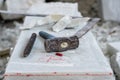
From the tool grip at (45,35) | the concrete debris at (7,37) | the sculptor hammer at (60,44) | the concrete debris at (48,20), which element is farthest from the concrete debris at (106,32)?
the sculptor hammer at (60,44)

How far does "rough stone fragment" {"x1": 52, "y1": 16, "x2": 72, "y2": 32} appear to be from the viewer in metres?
1.80

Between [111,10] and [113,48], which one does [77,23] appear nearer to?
[113,48]

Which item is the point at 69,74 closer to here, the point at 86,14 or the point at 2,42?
the point at 2,42

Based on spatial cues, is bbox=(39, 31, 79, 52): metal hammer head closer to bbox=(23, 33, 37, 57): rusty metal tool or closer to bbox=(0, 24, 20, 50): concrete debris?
bbox=(23, 33, 37, 57): rusty metal tool

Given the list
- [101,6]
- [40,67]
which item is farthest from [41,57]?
[101,6]

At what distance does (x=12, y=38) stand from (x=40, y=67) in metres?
1.60

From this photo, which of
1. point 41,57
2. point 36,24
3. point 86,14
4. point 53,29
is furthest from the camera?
point 86,14

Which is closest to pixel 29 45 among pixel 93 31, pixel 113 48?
pixel 113 48

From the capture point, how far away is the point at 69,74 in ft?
4.02

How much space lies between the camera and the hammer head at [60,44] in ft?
4.59

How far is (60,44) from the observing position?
55.6 inches

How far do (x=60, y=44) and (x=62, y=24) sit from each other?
0.46 meters

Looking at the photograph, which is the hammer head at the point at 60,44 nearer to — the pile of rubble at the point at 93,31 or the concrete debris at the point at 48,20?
the concrete debris at the point at 48,20

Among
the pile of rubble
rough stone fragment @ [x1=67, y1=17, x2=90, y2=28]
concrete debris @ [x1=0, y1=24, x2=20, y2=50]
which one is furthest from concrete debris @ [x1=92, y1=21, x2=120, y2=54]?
concrete debris @ [x1=0, y1=24, x2=20, y2=50]
